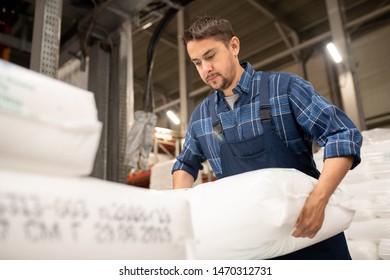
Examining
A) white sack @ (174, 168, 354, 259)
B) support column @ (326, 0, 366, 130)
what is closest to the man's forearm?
white sack @ (174, 168, 354, 259)

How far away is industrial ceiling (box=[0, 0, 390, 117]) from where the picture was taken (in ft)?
7.93

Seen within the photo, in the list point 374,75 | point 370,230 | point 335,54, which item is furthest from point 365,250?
point 374,75

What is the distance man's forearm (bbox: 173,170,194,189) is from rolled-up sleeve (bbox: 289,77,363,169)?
0.57 meters

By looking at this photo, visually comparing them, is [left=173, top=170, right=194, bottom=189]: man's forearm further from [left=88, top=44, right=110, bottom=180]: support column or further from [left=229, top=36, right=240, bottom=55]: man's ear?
[left=88, top=44, right=110, bottom=180]: support column

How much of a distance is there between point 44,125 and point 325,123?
3.29 ft

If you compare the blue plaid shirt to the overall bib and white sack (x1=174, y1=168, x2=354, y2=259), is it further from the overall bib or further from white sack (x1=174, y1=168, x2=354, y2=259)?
white sack (x1=174, y1=168, x2=354, y2=259)

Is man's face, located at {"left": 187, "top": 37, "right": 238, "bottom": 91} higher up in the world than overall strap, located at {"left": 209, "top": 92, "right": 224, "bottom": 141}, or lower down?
higher up

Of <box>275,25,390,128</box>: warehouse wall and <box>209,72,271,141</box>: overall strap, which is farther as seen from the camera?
<box>275,25,390,128</box>: warehouse wall

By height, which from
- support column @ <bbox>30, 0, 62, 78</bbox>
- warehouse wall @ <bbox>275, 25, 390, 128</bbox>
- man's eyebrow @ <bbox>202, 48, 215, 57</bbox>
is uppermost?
warehouse wall @ <bbox>275, 25, 390, 128</bbox>

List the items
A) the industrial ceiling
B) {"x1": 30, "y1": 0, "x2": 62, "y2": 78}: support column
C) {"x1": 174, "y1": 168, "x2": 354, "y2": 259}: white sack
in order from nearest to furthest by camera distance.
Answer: {"x1": 174, "y1": 168, "x2": 354, "y2": 259}: white sack, {"x1": 30, "y1": 0, "x2": 62, "y2": 78}: support column, the industrial ceiling

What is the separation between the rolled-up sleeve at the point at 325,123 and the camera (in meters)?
1.13

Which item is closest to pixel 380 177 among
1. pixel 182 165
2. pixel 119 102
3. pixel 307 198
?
pixel 182 165

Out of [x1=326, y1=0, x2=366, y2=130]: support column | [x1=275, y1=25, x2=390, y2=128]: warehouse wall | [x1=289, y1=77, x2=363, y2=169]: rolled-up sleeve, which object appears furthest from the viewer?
[x1=275, y1=25, x2=390, y2=128]: warehouse wall

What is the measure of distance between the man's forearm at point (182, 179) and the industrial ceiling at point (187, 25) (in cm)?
127
